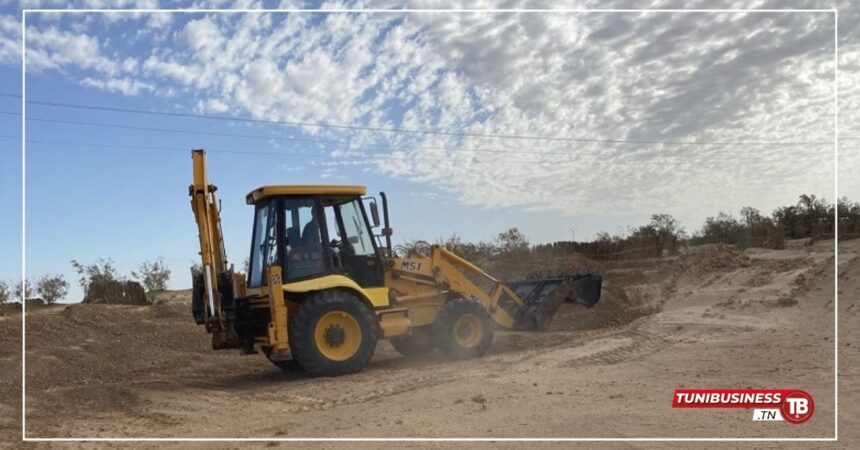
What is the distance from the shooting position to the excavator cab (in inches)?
430

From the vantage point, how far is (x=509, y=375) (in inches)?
372

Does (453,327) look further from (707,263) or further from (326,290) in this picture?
(707,263)

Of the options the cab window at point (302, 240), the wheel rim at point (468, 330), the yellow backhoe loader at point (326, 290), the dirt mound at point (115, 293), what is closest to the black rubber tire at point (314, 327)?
the yellow backhoe loader at point (326, 290)

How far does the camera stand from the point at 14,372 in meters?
11.9

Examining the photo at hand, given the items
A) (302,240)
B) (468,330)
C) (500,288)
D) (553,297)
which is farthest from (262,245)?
(553,297)

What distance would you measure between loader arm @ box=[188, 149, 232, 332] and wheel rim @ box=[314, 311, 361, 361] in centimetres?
136

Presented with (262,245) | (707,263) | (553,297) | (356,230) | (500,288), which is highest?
(356,230)

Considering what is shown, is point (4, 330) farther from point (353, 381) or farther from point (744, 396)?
point (744, 396)

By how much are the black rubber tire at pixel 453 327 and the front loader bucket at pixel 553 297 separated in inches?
47.3

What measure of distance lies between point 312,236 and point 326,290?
2.97 ft

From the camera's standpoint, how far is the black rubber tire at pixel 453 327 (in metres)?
11.9

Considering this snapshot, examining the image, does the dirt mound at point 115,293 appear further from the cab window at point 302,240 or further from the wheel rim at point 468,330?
the wheel rim at point 468,330

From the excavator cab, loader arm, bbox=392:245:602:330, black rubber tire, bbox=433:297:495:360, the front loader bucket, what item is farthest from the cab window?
the front loader bucket

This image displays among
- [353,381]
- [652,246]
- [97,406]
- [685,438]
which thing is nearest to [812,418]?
[685,438]
